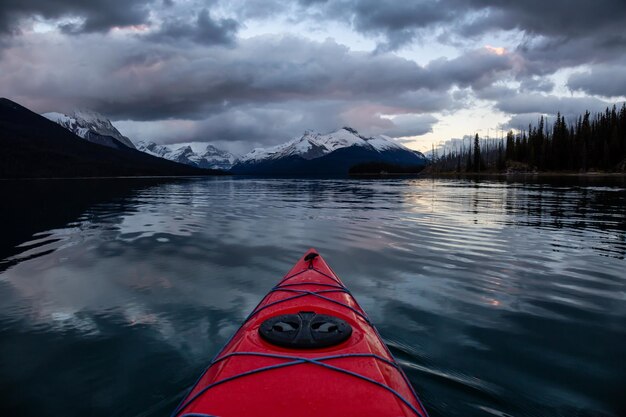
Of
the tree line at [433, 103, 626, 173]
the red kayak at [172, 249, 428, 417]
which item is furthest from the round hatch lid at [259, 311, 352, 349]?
the tree line at [433, 103, 626, 173]

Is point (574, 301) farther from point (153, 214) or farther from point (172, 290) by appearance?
point (153, 214)

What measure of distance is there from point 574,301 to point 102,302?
1190 centimetres

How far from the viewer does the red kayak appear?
3.41 meters

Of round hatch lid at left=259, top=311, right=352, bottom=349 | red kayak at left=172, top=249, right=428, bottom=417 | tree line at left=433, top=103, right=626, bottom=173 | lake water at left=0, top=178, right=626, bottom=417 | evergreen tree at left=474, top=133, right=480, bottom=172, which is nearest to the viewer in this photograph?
red kayak at left=172, top=249, right=428, bottom=417

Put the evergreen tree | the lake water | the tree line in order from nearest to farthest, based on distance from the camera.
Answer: the lake water, the tree line, the evergreen tree

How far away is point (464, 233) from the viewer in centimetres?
1822

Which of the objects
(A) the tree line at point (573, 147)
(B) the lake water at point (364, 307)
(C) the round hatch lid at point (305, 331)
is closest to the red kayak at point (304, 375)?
(C) the round hatch lid at point (305, 331)

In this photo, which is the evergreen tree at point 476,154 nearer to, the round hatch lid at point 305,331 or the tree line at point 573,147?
the tree line at point 573,147

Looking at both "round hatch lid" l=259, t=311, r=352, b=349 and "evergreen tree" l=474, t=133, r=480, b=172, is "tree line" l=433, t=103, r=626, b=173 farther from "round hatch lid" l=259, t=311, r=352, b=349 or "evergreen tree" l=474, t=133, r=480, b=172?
"round hatch lid" l=259, t=311, r=352, b=349

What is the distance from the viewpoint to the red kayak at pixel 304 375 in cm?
341

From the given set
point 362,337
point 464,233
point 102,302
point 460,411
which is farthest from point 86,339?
point 464,233

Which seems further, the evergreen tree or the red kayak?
the evergreen tree

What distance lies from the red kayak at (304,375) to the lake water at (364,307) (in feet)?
5.47

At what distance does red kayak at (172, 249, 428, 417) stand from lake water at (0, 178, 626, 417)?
1.67 metres
